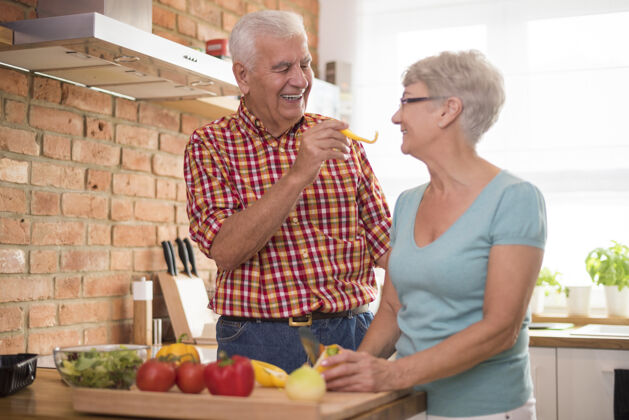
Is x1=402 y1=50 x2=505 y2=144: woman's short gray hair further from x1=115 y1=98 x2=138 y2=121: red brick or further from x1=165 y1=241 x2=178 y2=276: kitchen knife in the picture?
x1=165 y1=241 x2=178 y2=276: kitchen knife

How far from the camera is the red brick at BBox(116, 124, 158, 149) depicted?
271 cm

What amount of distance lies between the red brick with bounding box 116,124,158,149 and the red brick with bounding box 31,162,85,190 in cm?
23

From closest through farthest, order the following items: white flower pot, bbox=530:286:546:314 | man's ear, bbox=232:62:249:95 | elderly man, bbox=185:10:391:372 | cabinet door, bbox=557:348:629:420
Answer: elderly man, bbox=185:10:391:372 → man's ear, bbox=232:62:249:95 → cabinet door, bbox=557:348:629:420 → white flower pot, bbox=530:286:546:314

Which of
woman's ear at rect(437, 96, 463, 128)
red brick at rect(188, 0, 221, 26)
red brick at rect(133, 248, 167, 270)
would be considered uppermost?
red brick at rect(188, 0, 221, 26)

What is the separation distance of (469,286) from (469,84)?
0.39 meters

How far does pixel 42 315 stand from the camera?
7.77 ft

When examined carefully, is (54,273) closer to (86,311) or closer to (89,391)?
(86,311)

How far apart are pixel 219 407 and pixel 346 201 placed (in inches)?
30.7

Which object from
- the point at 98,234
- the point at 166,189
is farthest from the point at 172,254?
the point at 98,234

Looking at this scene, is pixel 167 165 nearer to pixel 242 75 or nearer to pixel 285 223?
pixel 242 75

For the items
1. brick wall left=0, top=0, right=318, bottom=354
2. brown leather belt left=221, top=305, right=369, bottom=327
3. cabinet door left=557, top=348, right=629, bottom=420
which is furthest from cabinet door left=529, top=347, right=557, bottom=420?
brick wall left=0, top=0, right=318, bottom=354

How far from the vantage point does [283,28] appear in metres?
1.84

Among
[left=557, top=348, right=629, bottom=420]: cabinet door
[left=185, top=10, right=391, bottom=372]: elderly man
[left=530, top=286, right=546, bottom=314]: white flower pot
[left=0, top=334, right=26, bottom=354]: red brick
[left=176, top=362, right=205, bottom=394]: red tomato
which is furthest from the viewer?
[left=530, top=286, right=546, bottom=314]: white flower pot

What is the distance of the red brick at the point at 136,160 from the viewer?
2732 mm
